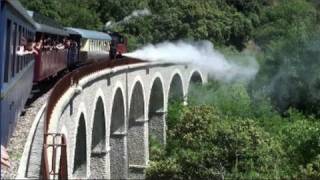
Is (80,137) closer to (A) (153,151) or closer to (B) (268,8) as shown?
(A) (153,151)

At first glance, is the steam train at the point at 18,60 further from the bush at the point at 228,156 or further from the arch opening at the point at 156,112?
the arch opening at the point at 156,112

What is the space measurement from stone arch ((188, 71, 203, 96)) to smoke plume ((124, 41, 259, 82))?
98 cm

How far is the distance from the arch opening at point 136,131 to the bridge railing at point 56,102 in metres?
2.74

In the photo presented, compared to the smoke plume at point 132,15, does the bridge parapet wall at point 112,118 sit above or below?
below

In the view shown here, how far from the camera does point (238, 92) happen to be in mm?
50531

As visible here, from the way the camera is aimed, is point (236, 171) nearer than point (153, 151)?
Yes

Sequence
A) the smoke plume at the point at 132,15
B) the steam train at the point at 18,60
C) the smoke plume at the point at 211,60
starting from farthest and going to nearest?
1. the smoke plume at the point at 132,15
2. the smoke plume at the point at 211,60
3. the steam train at the point at 18,60

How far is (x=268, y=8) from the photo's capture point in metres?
94.8

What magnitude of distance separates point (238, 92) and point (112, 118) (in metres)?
22.0

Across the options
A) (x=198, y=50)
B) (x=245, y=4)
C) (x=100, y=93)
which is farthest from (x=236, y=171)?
(x=245, y=4)

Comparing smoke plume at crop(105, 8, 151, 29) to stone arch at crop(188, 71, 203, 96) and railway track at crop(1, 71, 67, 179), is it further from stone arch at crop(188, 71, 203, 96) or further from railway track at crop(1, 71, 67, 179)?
railway track at crop(1, 71, 67, 179)

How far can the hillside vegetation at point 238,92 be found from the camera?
99.0 ft

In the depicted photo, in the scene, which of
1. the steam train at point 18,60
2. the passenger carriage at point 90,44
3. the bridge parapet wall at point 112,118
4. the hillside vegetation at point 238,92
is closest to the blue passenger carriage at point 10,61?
the steam train at point 18,60

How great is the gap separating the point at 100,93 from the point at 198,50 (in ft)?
134
